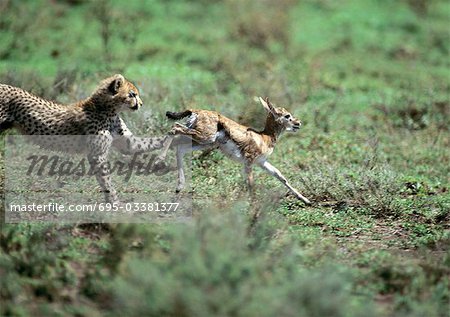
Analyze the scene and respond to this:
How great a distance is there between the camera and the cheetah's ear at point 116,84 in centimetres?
841

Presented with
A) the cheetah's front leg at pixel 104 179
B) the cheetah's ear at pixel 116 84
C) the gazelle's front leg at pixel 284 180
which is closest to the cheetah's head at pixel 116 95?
the cheetah's ear at pixel 116 84

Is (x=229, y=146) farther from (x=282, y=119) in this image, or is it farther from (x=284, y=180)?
(x=282, y=119)

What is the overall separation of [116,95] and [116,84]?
4.6 inches

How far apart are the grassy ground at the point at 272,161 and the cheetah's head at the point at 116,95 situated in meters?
1.22

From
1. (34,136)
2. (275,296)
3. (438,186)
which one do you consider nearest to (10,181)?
(34,136)

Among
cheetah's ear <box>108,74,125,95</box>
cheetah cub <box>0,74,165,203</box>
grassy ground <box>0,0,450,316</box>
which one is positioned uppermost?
cheetah's ear <box>108,74,125,95</box>

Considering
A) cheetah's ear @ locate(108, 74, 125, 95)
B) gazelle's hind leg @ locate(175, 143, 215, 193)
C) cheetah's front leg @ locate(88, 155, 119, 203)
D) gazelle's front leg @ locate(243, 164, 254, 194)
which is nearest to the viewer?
cheetah's front leg @ locate(88, 155, 119, 203)

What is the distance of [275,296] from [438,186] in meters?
5.16

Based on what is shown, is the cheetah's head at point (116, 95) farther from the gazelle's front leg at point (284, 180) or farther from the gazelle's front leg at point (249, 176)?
the gazelle's front leg at point (284, 180)

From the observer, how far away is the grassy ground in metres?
5.93

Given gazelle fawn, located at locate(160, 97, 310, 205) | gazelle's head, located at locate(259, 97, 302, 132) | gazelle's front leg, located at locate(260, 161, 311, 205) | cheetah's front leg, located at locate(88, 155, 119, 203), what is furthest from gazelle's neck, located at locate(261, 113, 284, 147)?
cheetah's front leg, located at locate(88, 155, 119, 203)

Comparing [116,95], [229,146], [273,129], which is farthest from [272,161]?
[116,95]

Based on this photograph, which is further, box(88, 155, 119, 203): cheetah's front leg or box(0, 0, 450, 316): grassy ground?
box(88, 155, 119, 203): cheetah's front leg

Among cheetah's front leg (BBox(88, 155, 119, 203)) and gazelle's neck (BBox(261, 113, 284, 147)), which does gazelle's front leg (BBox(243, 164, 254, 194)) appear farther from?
cheetah's front leg (BBox(88, 155, 119, 203))
